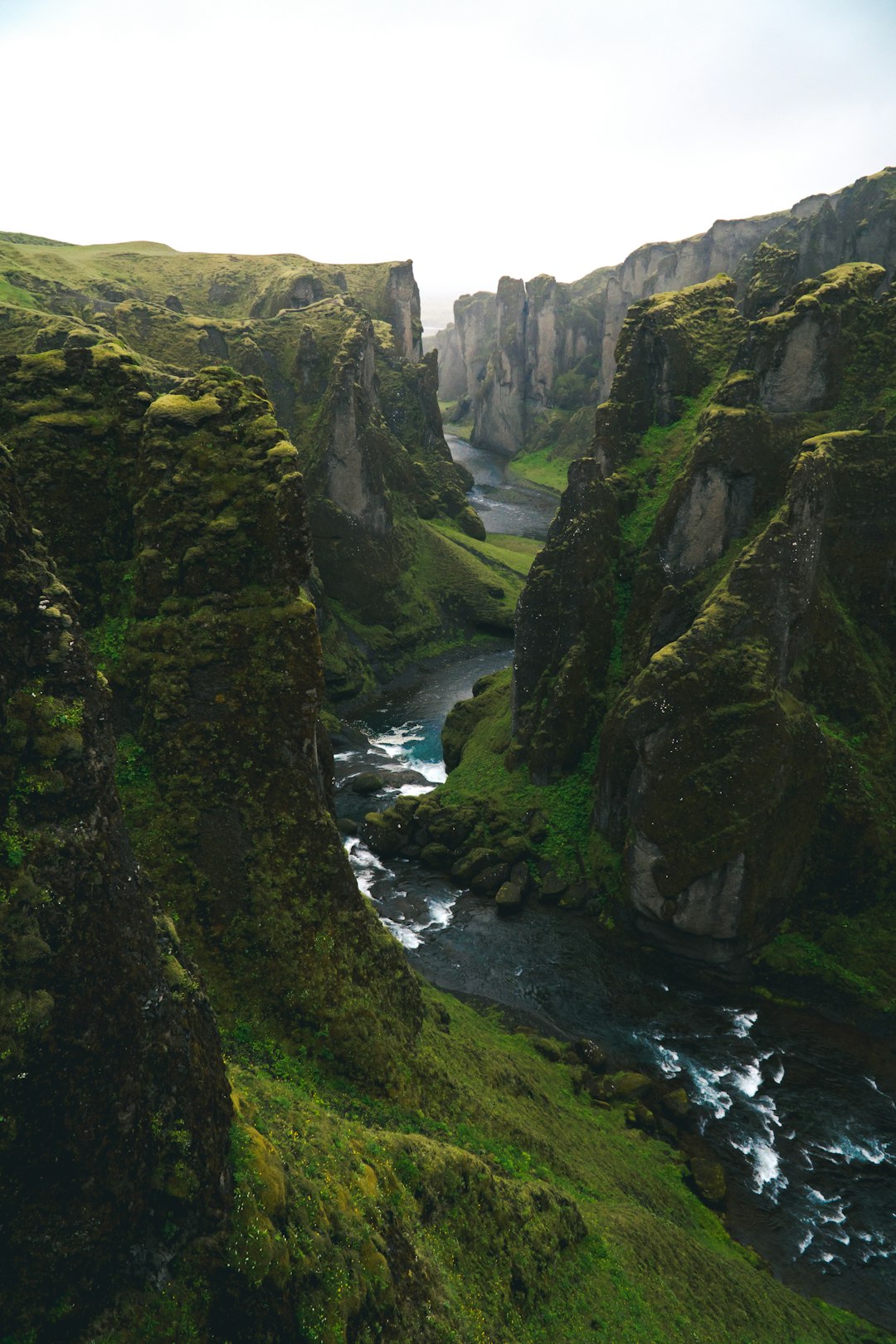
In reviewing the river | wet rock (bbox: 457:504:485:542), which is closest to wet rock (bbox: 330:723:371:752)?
the river

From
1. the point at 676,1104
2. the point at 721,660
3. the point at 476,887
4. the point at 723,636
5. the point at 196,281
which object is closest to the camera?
the point at 676,1104

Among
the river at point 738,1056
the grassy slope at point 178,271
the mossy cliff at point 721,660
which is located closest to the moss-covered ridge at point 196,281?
the grassy slope at point 178,271

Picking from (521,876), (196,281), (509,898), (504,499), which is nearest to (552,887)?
(521,876)

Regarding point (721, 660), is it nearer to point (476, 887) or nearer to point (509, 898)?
point (509, 898)

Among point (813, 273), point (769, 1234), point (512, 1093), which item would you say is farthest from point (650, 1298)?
point (813, 273)

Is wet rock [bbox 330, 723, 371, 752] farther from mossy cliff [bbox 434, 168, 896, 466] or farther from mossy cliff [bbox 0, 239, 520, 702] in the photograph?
mossy cliff [bbox 434, 168, 896, 466]

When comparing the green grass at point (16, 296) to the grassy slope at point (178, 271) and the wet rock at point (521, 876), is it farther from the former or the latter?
the wet rock at point (521, 876)
